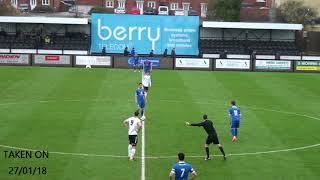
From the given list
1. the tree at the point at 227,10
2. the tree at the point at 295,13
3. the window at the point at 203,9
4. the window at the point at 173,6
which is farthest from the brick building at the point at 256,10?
the window at the point at 173,6

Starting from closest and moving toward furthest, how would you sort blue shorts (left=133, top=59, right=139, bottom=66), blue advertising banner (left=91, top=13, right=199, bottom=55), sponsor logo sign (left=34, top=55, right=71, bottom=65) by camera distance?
blue shorts (left=133, top=59, right=139, bottom=66) < sponsor logo sign (left=34, top=55, right=71, bottom=65) < blue advertising banner (left=91, top=13, right=199, bottom=55)

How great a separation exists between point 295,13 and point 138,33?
1381 inches

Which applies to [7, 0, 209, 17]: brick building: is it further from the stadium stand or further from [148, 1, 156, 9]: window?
the stadium stand

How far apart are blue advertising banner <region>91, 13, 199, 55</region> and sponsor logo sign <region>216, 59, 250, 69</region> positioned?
14258 millimetres

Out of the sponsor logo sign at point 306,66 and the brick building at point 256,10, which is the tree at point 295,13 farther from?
the sponsor logo sign at point 306,66

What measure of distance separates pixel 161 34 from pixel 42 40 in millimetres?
13278

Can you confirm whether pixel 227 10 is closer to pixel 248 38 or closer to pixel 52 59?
pixel 248 38

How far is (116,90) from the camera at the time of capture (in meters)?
44.7

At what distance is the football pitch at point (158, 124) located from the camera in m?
24.3

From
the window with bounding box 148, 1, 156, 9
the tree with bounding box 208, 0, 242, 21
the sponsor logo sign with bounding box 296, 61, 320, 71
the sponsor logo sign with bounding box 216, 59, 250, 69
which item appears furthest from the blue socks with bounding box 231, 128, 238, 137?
the window with bounding box 148, 1, 156, 9

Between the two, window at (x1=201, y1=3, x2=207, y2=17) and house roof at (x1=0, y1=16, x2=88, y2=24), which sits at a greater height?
window at (x1=201, y1=3, x2=207, y2=17)

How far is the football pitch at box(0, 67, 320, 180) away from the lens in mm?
24312

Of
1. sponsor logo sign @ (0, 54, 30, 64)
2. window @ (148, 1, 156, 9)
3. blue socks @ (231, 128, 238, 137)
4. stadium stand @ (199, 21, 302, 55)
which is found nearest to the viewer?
blue socks @ (231, 128, 238, 137)

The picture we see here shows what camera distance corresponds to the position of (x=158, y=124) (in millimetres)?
32688
